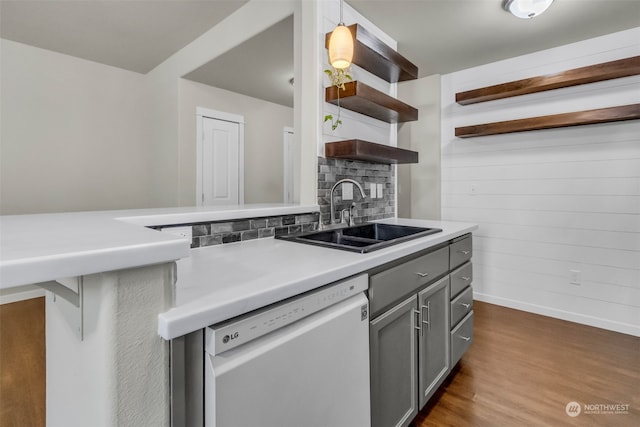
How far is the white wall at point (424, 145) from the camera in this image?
Result: 3.51 metres

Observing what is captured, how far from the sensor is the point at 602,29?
8.14 ft

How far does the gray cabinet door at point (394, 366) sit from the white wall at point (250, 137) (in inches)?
128

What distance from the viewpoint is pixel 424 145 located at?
3.61 m

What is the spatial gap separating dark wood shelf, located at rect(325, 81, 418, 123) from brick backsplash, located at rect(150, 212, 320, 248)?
29.1 inches

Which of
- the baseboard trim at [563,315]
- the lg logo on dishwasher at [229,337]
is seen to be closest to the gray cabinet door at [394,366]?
the lg logo on dishwasher at [229,337]

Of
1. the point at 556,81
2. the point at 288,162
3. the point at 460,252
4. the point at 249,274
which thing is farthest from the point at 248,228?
the point at 288,162

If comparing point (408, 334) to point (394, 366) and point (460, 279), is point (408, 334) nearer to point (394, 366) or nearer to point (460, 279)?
point (394, 366)

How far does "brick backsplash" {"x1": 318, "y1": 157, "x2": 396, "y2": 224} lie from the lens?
2000 mm

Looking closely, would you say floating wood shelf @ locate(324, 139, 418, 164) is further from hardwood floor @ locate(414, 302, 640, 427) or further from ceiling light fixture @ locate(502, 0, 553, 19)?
hardwood floor @ locate(414, 302, 640, 427)

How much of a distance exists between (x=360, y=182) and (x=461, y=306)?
104cm

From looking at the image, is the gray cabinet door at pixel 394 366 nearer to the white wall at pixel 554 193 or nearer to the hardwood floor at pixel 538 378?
the hardwood floor at pixel 538 378

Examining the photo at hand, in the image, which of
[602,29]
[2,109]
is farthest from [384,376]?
[2,109]

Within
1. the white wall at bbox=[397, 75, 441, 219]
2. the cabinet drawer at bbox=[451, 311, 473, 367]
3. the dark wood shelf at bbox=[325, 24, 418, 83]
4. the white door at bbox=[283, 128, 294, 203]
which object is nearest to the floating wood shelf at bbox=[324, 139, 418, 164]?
the dark wood shelf at bbox=[325, 24, 418, 83]

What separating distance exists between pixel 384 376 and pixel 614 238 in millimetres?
2561
